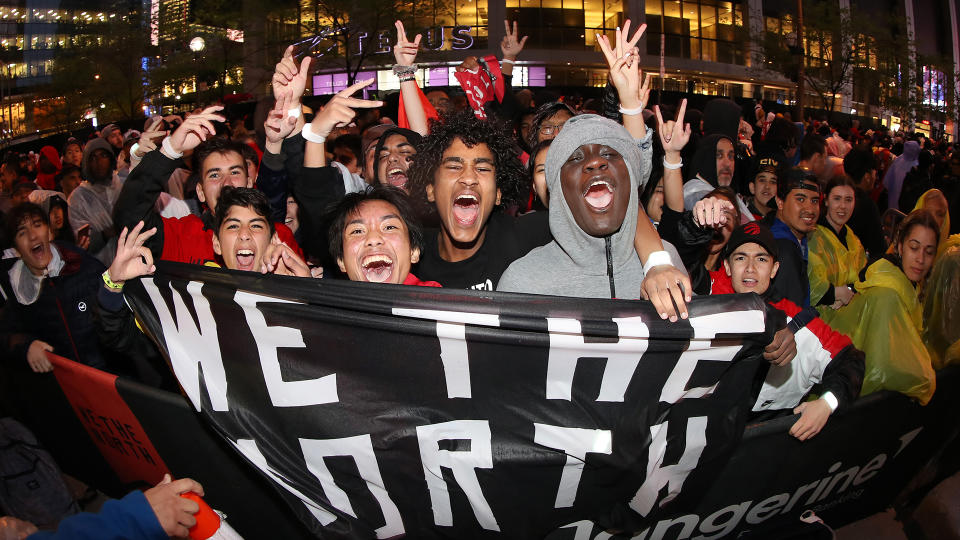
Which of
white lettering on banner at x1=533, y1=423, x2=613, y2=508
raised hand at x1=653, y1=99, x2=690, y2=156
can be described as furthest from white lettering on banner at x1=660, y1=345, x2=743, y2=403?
raised hand at x1=653, y1=99, x2=690, y2=156

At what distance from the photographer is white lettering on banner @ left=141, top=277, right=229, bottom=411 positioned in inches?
112

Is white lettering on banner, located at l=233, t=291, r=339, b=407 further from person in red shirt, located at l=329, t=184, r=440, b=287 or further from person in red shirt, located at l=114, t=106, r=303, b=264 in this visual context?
person in red shirt, located at l=114, t=106, r=303, b=264

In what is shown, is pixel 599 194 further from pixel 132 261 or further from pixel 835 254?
pixel 835 254

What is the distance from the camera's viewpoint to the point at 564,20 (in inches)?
1517

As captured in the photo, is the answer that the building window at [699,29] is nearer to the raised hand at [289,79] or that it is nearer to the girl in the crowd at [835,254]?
the girl in the crowd at [835,254]

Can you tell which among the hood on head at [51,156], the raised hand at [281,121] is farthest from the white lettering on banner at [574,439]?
the hood on head at [51,156]

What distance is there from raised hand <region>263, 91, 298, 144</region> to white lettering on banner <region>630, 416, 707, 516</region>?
259 centimetres

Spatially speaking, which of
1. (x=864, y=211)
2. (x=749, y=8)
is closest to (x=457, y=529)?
(x=864, y=211)

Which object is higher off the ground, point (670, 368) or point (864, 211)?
point (864, 211)

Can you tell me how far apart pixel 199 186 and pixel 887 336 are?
13.4ft

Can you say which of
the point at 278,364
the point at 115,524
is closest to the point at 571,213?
the point at 278,364

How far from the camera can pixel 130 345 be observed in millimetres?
3580

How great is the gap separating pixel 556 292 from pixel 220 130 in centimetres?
847

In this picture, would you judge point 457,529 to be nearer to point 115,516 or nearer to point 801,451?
point 115,516
